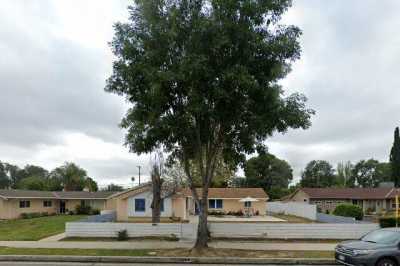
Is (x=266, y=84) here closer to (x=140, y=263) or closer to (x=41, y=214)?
(x=140, y=263)

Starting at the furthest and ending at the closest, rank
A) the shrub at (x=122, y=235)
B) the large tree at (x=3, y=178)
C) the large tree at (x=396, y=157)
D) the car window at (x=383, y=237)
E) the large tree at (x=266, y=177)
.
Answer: the large tree at (x=3, y=178), the large tree at (x=266, y=177), the large tree at (x=396, y=157), the shrub at (x=122, y=235), the car window at (x=383, y=237)

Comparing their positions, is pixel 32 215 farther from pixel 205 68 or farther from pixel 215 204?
pixel 205 68

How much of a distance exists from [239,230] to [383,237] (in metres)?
9.36

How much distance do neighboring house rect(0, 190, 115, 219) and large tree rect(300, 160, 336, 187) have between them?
64.5 meters

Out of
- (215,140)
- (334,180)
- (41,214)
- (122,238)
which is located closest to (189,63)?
(215,140)

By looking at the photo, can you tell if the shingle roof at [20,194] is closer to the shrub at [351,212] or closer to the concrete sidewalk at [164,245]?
the concrete sidewalk at [164,245]

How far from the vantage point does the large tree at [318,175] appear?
109775mm

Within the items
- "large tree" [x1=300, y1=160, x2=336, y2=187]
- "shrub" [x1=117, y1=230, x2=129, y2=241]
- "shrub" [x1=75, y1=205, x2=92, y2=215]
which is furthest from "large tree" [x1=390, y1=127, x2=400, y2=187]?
"shrub" [x1=117, y1=230, x2=129, y2=241]

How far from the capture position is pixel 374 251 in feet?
43.6

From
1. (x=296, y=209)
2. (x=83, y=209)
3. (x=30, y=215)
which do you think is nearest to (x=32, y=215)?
(x=30, y=215)

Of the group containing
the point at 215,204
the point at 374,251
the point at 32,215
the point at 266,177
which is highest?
the point at 266,177

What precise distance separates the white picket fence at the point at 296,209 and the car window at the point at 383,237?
81.1 ft

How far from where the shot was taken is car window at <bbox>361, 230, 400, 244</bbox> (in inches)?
543

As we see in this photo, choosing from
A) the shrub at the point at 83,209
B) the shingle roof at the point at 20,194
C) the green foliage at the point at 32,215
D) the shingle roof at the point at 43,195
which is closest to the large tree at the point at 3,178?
the shingle roof at the point at 43,195
